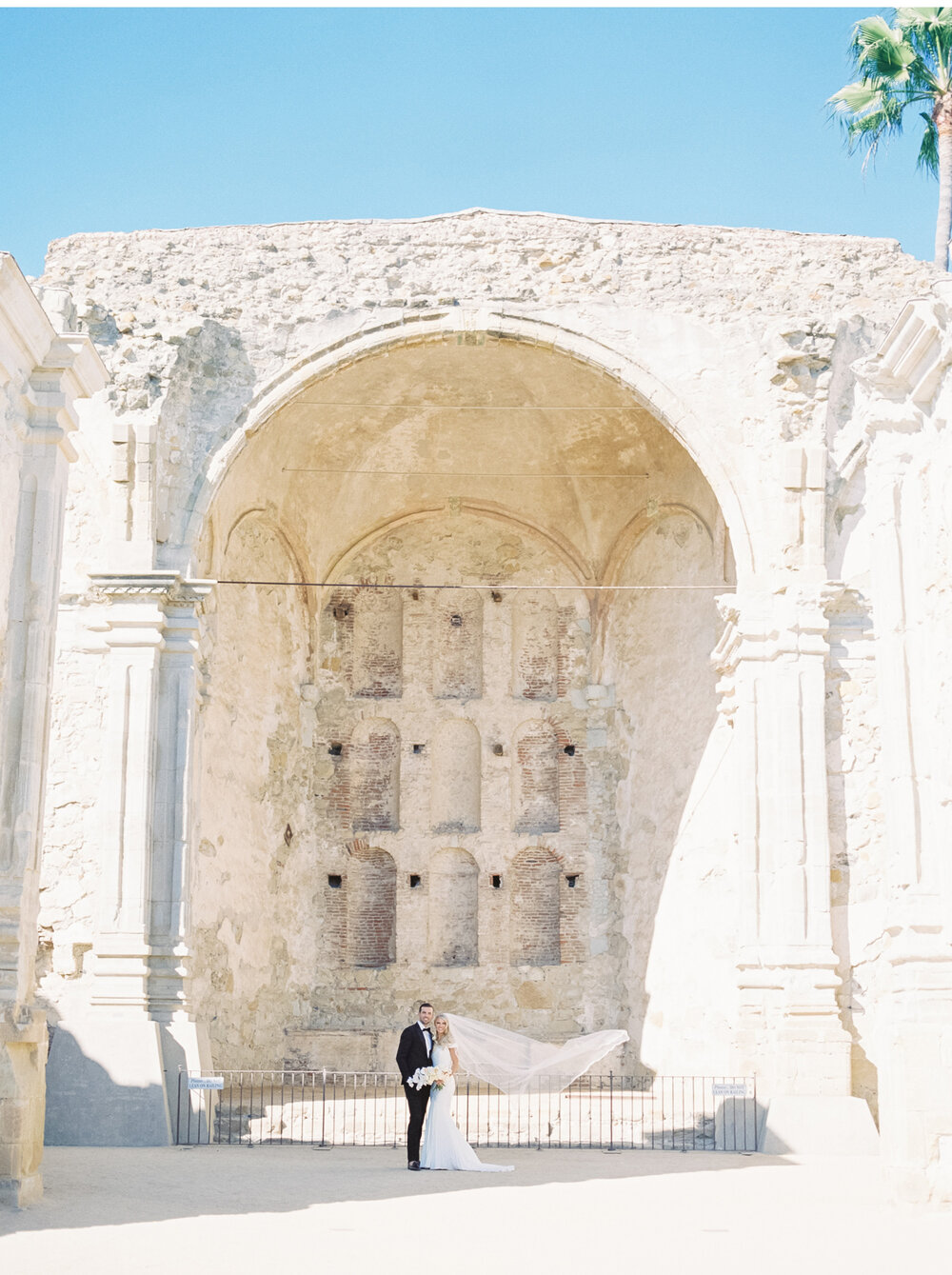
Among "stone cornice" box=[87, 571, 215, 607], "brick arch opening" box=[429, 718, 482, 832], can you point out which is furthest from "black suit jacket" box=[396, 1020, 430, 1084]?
"brick arch opening" box=[429, 718, 482, 832]

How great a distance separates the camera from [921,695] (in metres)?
8.48

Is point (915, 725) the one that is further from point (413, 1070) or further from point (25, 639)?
point (25, 639)

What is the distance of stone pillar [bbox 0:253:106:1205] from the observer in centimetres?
800

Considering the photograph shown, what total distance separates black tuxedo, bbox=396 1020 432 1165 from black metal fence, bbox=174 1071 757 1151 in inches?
57.3

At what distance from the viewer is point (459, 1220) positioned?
820 cm

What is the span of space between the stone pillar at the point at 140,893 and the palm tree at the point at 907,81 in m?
13.1

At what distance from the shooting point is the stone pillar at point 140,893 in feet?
41.4

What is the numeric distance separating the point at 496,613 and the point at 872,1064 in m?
8.08

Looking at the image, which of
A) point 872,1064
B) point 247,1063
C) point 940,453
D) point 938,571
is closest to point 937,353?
point 940,453

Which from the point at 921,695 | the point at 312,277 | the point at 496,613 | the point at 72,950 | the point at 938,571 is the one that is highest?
the point at 312,277

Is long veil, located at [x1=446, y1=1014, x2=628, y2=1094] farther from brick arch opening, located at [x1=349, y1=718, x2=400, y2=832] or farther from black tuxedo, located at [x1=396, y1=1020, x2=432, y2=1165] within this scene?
brick arch opening, located at [x1=349, y1=718, x2=400, y2=832]

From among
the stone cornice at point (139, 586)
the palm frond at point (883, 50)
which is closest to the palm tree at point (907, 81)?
the palm frond at point (883, 50)

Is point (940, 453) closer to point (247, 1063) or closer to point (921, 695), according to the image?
point (921, 695)

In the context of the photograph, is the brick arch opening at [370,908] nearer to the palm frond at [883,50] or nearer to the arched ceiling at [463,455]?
the arched ceiling at [463,455]
